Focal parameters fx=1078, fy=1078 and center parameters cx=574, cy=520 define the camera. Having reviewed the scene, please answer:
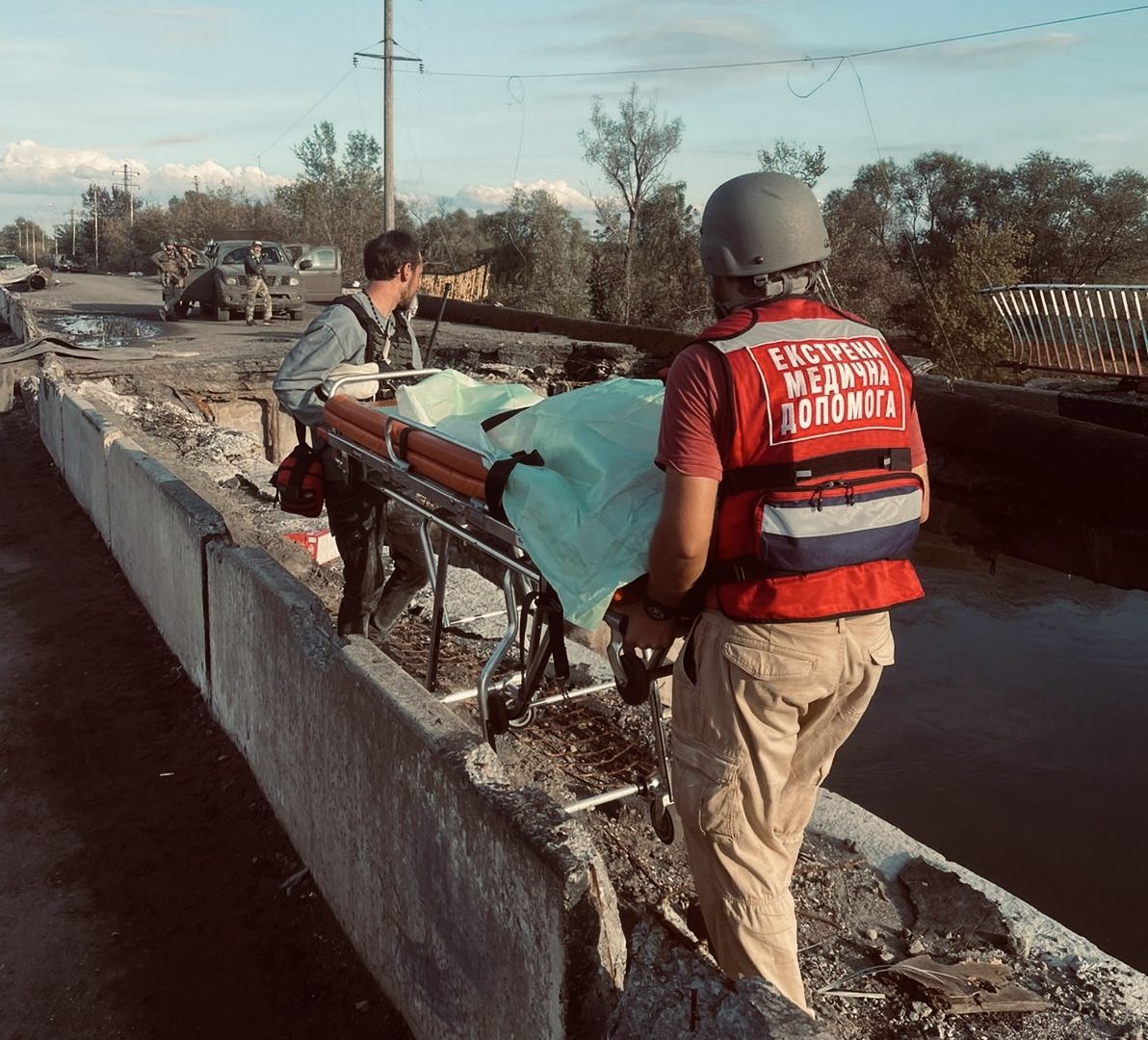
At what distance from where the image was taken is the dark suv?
22562 mm

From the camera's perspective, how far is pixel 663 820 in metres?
3.45

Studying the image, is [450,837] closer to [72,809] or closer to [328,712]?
[328,712]

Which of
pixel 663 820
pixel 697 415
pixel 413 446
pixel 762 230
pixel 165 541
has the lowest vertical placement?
pixel 663 820

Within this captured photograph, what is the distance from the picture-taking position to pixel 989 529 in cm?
1431

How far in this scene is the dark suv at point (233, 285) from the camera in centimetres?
2256

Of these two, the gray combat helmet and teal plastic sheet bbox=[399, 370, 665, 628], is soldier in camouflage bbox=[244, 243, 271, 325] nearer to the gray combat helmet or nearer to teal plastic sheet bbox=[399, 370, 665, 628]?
teal plastic sheet bbox=[399, 370, 665, 628]

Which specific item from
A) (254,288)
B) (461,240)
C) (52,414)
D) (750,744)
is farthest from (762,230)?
(461,240)

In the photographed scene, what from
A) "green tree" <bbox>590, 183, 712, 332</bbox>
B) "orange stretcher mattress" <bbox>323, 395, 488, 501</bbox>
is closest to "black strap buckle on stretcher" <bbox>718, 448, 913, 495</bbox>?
"orange stretcher mattress" <bbox>323, 395, 488, 501</bbox>

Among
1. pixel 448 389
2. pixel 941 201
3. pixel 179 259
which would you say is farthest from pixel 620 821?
pixel 941 201

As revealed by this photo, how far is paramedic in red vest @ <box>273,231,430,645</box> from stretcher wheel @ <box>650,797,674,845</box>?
4.62 feet

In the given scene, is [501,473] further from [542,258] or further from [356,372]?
[542,258]

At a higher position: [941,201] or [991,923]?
[941,201]

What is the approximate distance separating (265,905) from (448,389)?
6.08ft

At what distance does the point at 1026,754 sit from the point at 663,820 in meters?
5.19
